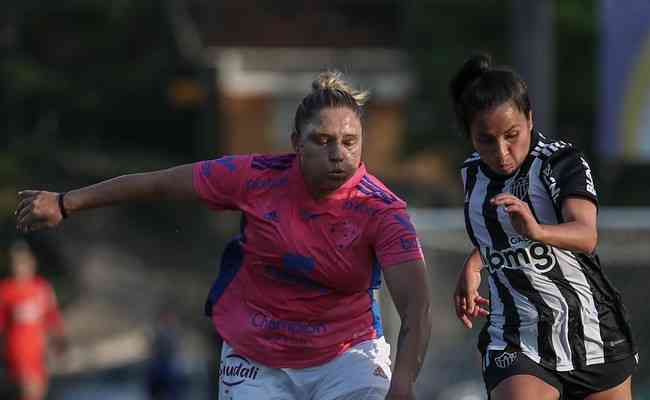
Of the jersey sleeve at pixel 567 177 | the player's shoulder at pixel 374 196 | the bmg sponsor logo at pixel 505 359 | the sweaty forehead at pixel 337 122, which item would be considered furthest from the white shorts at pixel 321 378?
the jersey sleeve at pixel 567 177

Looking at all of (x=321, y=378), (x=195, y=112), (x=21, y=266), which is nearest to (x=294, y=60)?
(x=195, y=112)

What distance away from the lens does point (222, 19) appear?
1051 inches

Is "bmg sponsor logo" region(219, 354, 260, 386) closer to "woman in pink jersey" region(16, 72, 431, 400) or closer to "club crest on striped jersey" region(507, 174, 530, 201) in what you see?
"woman in pink jersey" region(16, 72, 431, 400)

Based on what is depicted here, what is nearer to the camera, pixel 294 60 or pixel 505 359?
pixel 505 359

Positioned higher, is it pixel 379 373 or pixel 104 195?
pixel 104 195

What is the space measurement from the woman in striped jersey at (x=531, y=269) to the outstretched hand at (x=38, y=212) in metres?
1.58

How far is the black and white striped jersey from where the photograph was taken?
5383mm

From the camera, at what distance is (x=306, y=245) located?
18.5ft

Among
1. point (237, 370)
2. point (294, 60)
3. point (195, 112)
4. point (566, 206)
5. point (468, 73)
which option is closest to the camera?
point (566, 206)

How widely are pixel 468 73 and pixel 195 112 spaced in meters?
16.6

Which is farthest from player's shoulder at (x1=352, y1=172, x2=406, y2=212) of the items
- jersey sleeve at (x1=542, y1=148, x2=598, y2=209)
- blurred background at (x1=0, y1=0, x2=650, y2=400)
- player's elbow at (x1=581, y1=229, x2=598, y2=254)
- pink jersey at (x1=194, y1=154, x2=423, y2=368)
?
blurred background at (x1=0, y1=0, x2=650, y2=400)

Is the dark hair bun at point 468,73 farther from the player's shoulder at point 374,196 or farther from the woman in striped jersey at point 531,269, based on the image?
the player's shoulder at point 374,196

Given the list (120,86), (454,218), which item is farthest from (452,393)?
(120,86)

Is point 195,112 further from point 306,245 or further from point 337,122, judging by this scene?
point 337,122
